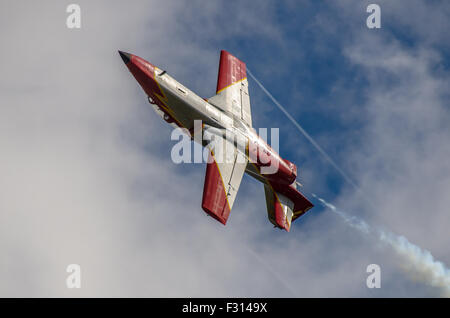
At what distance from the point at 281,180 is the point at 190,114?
11.0 metres

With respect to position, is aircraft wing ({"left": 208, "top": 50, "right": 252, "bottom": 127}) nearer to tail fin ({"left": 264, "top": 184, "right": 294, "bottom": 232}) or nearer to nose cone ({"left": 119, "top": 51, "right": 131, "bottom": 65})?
tail fin ({"left": 264, "top": 184, "right": 294, "bottom": 232})

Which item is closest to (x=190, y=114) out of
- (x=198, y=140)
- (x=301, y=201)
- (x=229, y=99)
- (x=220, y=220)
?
(x=198, y=140)

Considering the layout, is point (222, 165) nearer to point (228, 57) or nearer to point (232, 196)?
point (232, 196)

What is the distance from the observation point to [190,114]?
54.2 metres

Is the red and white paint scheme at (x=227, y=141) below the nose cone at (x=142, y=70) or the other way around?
below

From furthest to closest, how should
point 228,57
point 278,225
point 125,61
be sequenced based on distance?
1. point 228,57
2. point 278,225
3. point 125,61

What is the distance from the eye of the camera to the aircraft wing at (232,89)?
58.5m

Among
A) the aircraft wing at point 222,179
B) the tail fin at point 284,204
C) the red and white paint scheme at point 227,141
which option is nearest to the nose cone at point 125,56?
the red and white paint scheme at point 227,141

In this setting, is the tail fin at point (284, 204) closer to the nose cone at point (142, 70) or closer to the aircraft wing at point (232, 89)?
the aircraft wing at point (232, 89)

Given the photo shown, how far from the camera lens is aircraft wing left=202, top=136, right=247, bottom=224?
165 feet

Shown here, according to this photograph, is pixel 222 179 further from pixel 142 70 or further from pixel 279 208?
pixel 142 70

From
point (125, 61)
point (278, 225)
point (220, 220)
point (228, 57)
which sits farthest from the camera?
point (228, 57)

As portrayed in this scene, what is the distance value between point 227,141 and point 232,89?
7622 mm

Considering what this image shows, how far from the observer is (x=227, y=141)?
54.9m
